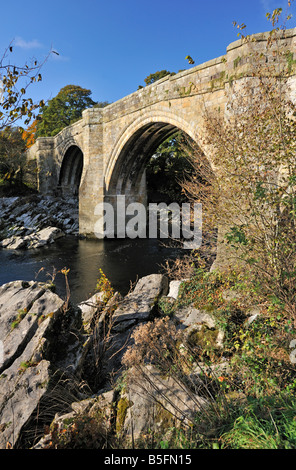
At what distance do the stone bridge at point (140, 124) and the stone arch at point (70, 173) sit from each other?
1580 mm

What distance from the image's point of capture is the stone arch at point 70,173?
23969 mm

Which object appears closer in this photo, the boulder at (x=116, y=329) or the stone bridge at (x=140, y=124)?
the boulder at (x=116, y=329)

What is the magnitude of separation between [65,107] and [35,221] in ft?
82.6

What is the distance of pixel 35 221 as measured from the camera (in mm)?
16656

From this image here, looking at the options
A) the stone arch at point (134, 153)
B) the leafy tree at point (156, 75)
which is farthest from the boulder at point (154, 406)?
the leafy tree at point (156, 75)

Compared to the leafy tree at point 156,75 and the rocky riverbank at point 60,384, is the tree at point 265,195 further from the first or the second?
the leafy tree at point 156,75

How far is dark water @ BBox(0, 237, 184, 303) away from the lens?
356 inches

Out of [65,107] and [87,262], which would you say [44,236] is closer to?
[87,262]

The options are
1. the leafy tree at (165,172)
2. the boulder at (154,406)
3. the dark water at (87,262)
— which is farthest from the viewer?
the leafy tree at (165,172)

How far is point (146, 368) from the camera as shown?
323 centimetres

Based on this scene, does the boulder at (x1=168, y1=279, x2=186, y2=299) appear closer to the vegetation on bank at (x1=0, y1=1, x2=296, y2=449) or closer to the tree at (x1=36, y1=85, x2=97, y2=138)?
the vegetation on bank at (x1=0, y1=1, x2=296, y2=449)
